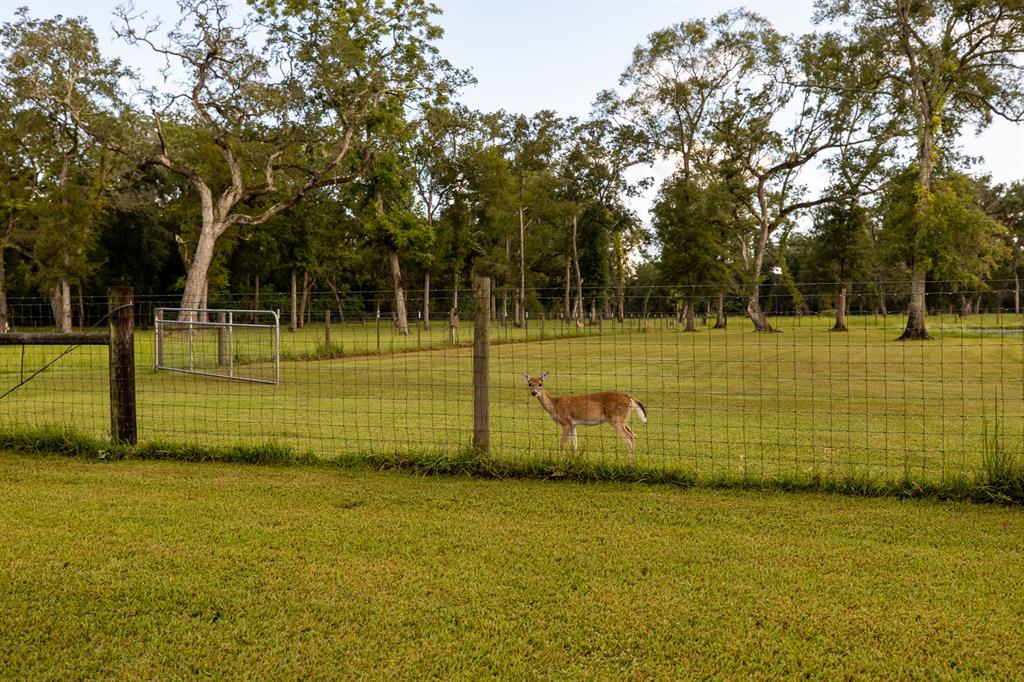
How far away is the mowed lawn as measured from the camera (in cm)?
315

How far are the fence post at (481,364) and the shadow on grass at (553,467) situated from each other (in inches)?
5.8

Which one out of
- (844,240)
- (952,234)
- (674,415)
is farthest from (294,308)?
(844,240)

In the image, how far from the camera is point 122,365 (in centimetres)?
702

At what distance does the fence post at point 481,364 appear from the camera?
6.41m

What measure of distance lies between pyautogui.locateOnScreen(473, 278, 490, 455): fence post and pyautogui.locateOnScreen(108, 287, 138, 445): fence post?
329 centimetres

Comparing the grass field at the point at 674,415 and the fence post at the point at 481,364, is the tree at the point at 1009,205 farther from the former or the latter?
the fence post at the point at 481,364

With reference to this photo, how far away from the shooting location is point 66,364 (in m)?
17.6

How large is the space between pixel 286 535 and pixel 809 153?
150ft

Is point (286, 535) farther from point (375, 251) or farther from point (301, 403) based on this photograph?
point (375, 251)

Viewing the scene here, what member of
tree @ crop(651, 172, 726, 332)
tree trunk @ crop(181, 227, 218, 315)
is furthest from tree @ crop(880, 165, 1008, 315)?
tree trunk @ crop(181, 227, 218, 315)

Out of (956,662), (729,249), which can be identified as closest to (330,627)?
(956,662)

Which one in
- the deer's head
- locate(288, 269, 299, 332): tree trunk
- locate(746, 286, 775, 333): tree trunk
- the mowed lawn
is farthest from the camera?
locate(288, 269, 299, 332): tree trunk

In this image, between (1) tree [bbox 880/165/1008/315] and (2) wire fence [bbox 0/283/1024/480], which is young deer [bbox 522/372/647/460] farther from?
(1) tree [bbox 880/165/1008/315]

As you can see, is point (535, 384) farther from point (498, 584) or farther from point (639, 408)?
point (498, 584)
